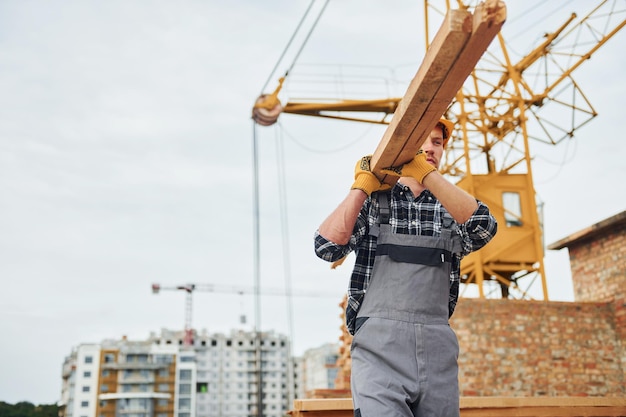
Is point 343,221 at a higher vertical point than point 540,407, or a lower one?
higher

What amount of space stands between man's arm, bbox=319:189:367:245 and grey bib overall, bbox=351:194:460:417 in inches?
5.4

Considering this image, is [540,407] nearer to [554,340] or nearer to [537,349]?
[537,349]

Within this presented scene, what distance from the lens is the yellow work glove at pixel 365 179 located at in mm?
2049

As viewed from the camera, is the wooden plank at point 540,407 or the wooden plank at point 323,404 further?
the wooden plank at point 540,407

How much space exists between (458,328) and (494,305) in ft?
2.52

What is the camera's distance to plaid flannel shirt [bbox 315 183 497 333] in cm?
205

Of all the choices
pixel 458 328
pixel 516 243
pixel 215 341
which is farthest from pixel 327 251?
pixel 215 341

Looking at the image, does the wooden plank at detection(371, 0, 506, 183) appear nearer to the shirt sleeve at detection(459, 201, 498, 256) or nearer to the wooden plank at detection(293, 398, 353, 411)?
the shirt sleeve at detection(459, 201, 498, 256)

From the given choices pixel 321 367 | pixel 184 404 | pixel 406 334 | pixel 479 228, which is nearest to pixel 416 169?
pixel 479 228

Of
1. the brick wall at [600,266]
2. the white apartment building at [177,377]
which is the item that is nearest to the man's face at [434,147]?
the brick wall at [600,266]

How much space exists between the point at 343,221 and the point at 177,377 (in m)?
95.1

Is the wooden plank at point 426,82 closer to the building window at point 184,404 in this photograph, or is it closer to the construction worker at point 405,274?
the construction worker at point 405,274

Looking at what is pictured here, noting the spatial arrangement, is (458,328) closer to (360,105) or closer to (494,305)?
(494,305)

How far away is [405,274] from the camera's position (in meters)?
1.99
